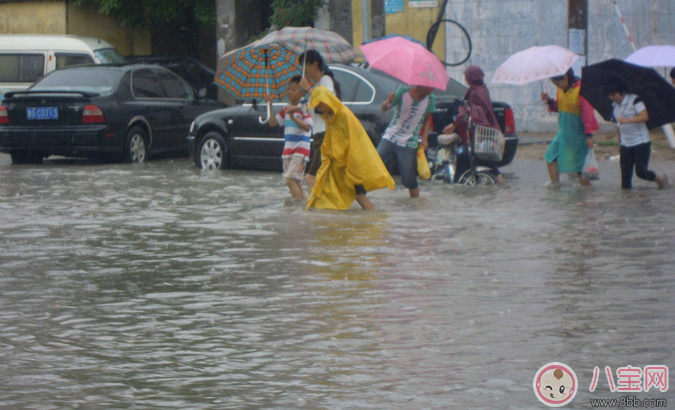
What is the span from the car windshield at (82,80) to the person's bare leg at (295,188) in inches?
250

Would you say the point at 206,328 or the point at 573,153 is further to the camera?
the point at 573,153

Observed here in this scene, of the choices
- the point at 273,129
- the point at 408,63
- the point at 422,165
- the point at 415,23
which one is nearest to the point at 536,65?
the point at 422,165

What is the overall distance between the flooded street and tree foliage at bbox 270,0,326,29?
12227 millimetres

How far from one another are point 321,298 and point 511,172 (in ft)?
30.8

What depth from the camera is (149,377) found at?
17.8 ft

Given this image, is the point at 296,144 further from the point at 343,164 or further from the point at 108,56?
the point at 108,56

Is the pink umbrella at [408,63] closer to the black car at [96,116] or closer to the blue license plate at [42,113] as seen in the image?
the black car at [96,116]

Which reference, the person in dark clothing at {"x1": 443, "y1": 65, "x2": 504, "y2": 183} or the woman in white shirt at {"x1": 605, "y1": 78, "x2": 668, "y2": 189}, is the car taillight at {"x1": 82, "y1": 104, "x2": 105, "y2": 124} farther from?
the woman in white shirt at {"x1": 605, "y1": 78, "x2": 668, "y2": 189}

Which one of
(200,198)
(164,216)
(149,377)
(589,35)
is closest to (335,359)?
(149,377)

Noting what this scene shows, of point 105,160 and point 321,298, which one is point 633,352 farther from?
point 105,160

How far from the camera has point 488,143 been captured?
13.8 m

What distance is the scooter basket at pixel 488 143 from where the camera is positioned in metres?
13.7

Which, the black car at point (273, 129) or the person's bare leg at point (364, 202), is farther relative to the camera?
the black car at point (273, 129)

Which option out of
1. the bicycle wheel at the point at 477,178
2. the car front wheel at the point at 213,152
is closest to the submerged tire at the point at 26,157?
the car front wheel at the point at 213,152
